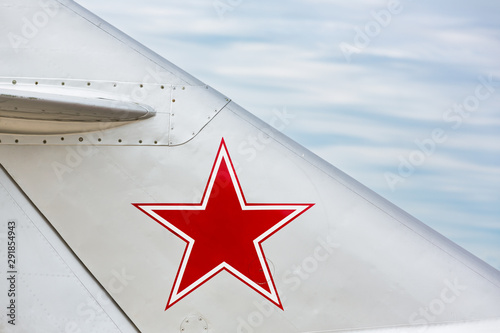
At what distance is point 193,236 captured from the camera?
4234 millimetres

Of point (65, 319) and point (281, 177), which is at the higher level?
point (281, 177)

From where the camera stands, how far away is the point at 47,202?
4.29 metres

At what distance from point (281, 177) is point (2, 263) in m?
2.02

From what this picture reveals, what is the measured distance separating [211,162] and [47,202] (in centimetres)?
119

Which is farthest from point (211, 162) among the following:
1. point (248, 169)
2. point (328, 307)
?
point (328, 307)

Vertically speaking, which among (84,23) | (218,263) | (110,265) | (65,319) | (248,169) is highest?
(84,23)

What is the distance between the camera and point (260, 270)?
4219 millimetres

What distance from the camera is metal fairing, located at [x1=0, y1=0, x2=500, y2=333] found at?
165 inches

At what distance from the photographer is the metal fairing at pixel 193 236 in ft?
13.8

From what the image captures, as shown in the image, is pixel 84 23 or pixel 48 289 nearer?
pixel 48 289

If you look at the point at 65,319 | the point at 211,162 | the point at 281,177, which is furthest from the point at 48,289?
the point at 281,177

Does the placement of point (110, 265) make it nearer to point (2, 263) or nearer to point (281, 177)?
point (2, 263)

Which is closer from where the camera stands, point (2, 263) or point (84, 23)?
point (2, 263)

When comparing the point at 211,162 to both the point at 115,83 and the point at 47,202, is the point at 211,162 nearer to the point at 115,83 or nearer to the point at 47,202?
the point at 115,83
